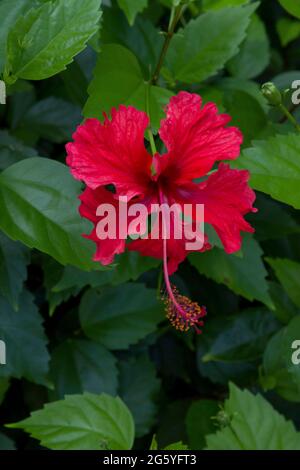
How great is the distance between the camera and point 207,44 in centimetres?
117

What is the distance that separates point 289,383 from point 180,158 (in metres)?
0.55

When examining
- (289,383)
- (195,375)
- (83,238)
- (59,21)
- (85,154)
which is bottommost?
(195,375)

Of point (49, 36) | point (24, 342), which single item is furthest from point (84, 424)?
point (49, 36)

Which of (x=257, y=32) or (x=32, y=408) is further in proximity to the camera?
(x=257, y=32)

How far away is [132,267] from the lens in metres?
1.15

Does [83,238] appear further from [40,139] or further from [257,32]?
[257,32]

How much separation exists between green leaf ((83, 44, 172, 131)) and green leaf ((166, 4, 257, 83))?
11 cm

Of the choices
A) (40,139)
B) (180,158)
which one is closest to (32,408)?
(40,139)

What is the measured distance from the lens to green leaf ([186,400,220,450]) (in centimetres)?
129

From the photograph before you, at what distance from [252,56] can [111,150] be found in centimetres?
71

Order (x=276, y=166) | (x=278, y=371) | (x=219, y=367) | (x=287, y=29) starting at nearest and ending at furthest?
(x=276, y=166) → (x=278, y=371) → (x=219, y=367) → (x=287, y=29)

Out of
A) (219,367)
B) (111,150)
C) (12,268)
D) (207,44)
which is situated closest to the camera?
(111,150)

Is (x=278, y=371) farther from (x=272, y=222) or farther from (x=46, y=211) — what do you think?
(x=46, y=211)

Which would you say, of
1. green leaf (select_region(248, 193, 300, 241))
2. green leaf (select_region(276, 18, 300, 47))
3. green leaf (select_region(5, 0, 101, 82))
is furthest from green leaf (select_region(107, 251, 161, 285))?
green leaf (select_region(276, 18, 300, 47))
